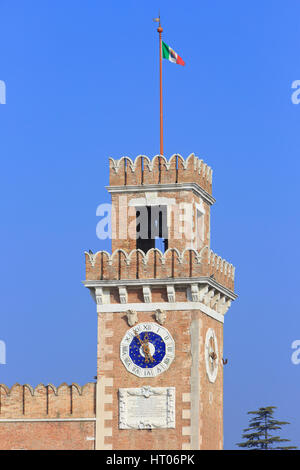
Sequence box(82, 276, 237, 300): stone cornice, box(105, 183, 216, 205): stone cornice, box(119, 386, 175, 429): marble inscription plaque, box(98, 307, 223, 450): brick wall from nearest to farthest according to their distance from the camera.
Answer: box(98, 307, 223, 450): brick wall → box(119, 386, 175, 429): marble inscription plaque → box(82, 276, 237, 300): stone cornice → box(105, 183, 216, 205): stone cornice

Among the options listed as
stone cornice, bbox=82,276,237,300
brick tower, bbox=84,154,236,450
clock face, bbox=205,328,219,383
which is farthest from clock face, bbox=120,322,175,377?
clock face, bbox=205,328,219,383

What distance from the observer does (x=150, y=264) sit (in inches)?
3553

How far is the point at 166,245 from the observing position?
92750 mm

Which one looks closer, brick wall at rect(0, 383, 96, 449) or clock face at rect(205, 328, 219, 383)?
brick wall at rect(0, 383, 96, 449)

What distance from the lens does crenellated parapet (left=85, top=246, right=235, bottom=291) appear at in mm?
89875

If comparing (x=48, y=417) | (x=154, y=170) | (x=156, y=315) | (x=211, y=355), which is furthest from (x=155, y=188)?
(x=48, y=417)

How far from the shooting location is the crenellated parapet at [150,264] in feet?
295

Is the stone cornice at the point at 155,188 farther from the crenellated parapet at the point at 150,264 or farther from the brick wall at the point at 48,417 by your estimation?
the brick wall at the point at 48,417

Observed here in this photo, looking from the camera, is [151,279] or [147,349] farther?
[151,279]

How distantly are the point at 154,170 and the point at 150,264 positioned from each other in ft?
14.7

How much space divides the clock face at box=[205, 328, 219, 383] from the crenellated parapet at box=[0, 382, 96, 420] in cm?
532

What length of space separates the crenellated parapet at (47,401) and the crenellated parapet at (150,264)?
5.21m

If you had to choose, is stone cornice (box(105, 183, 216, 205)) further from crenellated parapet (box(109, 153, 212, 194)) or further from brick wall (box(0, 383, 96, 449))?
brick wall (box(0, 383, 96, 449))

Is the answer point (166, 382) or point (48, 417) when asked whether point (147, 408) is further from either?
point (48, 417)
